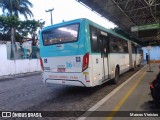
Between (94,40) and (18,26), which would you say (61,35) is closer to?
(94,40)

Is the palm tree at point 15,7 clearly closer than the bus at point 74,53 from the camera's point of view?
No

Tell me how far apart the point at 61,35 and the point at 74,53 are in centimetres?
106

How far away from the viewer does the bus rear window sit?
298 inches

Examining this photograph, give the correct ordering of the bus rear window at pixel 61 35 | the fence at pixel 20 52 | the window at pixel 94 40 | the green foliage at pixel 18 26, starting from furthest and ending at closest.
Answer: the green foliage at pixel 18 26
the fence at pixel 20 52
the window at pixel 94 40
the bus rear window at pixel 61 35

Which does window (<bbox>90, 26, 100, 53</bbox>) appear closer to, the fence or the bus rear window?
the bus rear window

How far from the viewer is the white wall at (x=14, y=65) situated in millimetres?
17953

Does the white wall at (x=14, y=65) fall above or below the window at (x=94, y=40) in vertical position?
below

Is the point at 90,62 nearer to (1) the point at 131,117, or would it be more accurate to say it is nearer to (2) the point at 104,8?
(1) the point at 131,117

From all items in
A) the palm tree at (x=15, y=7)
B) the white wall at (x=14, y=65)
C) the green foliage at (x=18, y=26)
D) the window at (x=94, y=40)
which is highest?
the palm tree at (x=15, y=7)

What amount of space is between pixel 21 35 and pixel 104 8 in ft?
50.6

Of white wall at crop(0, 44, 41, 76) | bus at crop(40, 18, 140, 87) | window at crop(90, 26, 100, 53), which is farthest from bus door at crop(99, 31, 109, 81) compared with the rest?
white wall at crop(0, 44, 41, 76)

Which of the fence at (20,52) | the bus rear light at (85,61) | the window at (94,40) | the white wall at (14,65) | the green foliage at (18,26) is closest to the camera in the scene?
the bus rear light at (85,61)

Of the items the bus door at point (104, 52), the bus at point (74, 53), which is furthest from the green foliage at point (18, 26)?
the bus door at point (104, 52)

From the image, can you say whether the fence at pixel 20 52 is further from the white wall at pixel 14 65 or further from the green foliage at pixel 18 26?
the green foliage at pixel 18 26
